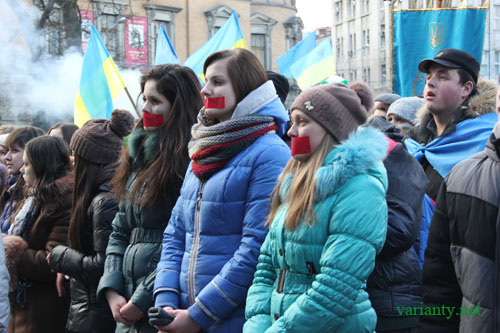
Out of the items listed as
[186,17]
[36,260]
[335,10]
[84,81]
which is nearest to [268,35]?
[186,17]

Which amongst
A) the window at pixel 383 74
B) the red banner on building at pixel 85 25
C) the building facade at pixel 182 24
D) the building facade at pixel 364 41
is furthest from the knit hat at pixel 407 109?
the window at pixel 383 74

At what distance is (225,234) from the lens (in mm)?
3055

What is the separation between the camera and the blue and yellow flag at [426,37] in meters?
6.88

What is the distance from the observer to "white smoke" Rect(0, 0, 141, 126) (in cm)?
1888

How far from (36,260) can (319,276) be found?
114 inches

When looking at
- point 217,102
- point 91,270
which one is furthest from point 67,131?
point 217,102

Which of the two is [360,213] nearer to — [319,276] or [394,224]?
[319,276]

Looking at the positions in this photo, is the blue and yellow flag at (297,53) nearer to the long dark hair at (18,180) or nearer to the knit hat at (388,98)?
the knit hat at (388,98)

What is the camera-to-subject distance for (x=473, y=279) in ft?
7.54

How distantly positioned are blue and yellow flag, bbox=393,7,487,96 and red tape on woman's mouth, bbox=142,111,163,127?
13.5ft

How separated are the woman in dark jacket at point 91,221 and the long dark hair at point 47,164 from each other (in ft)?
1.65

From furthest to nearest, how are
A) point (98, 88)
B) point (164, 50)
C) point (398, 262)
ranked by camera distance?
1. point (164, 50)
2. point (98, 88)
3. point (398, 262)

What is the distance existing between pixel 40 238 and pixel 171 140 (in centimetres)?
166

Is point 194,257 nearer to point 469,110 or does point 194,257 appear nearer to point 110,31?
point 469,110
